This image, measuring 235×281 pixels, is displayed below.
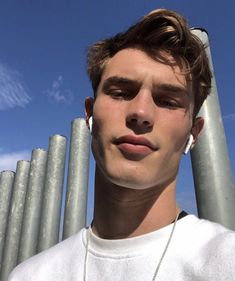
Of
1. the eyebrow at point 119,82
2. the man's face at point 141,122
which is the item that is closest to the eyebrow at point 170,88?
the man's face at point 141,122

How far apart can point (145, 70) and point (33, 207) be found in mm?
11582

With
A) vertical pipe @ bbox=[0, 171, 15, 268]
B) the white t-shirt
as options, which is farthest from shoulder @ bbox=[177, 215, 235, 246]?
vertical pipe @ bbox=[0, 171, 15, 268]

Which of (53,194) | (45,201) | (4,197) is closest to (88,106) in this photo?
(53,194)

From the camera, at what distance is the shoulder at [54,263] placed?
2.38 m

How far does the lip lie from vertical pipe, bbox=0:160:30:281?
1328cm

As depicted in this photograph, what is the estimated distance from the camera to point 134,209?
2.25 metres

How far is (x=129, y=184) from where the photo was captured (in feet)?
6.75

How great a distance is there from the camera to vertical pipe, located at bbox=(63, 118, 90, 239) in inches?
410

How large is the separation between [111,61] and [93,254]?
4.79ft

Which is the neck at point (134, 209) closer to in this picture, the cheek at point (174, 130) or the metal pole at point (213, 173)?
the cheek at point (174, 130)

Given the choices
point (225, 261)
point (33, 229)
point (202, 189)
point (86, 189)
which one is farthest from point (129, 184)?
point (33, 229)

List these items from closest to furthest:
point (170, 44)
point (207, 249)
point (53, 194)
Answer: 1. point (207, 249)
2. point (170, 44)
3. point (53, 194)

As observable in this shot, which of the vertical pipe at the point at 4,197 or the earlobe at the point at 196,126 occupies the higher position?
the earlobe at the point at 196,126

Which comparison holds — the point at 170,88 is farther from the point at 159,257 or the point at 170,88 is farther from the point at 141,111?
the point at 159,257
